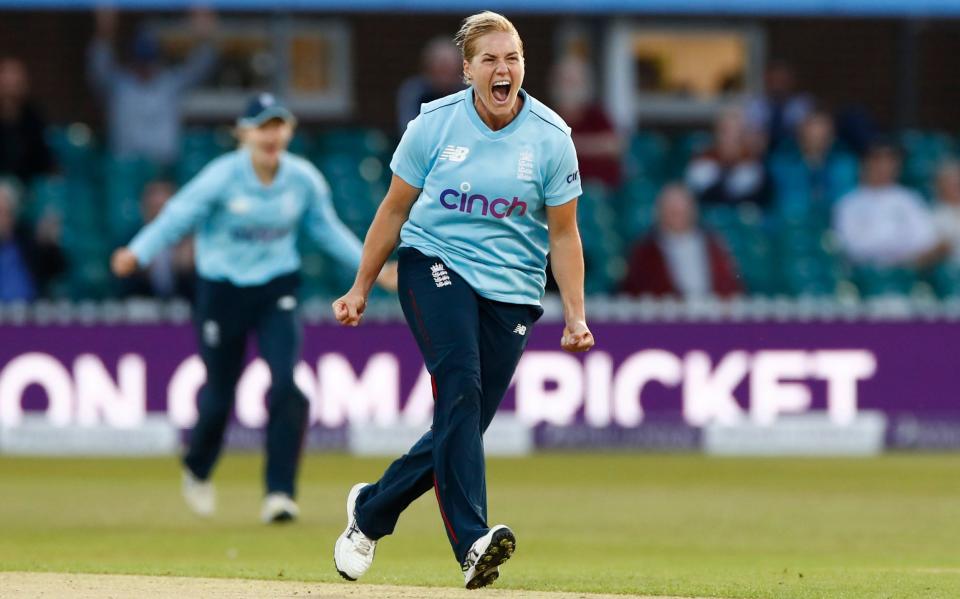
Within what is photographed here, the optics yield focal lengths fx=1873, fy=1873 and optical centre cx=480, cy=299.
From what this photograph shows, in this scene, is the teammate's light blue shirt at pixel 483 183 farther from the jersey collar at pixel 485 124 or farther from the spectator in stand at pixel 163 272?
the spectator in stand at pixel 163 272

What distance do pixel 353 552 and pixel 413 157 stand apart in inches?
58.1

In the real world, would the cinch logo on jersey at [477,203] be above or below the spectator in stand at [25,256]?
above

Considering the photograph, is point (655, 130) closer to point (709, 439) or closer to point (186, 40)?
point (186, 40)

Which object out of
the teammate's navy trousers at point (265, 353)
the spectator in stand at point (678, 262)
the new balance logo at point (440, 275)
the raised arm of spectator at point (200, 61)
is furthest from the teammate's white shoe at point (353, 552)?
the raised arm of spectator at point (200, 61)

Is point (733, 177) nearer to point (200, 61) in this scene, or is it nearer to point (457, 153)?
point (200, 61)

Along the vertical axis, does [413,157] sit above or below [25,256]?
above

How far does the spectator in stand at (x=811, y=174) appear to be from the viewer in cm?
1658

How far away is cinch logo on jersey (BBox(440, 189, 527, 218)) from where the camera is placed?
664 centimetres

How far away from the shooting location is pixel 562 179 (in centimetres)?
671

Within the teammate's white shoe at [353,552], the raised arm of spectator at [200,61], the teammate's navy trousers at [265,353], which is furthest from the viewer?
the raised arm of spectator at [200,61]

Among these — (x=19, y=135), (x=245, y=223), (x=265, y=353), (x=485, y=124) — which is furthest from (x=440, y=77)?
(x=485, y=124)

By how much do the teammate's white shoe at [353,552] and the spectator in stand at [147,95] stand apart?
31.4ft

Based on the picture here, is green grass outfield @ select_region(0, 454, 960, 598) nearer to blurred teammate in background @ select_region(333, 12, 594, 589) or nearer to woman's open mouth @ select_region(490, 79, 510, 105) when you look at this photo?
blurred teammate in background @ select_region(333, 12, 594, 589)

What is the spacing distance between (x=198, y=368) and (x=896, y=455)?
535 cm
